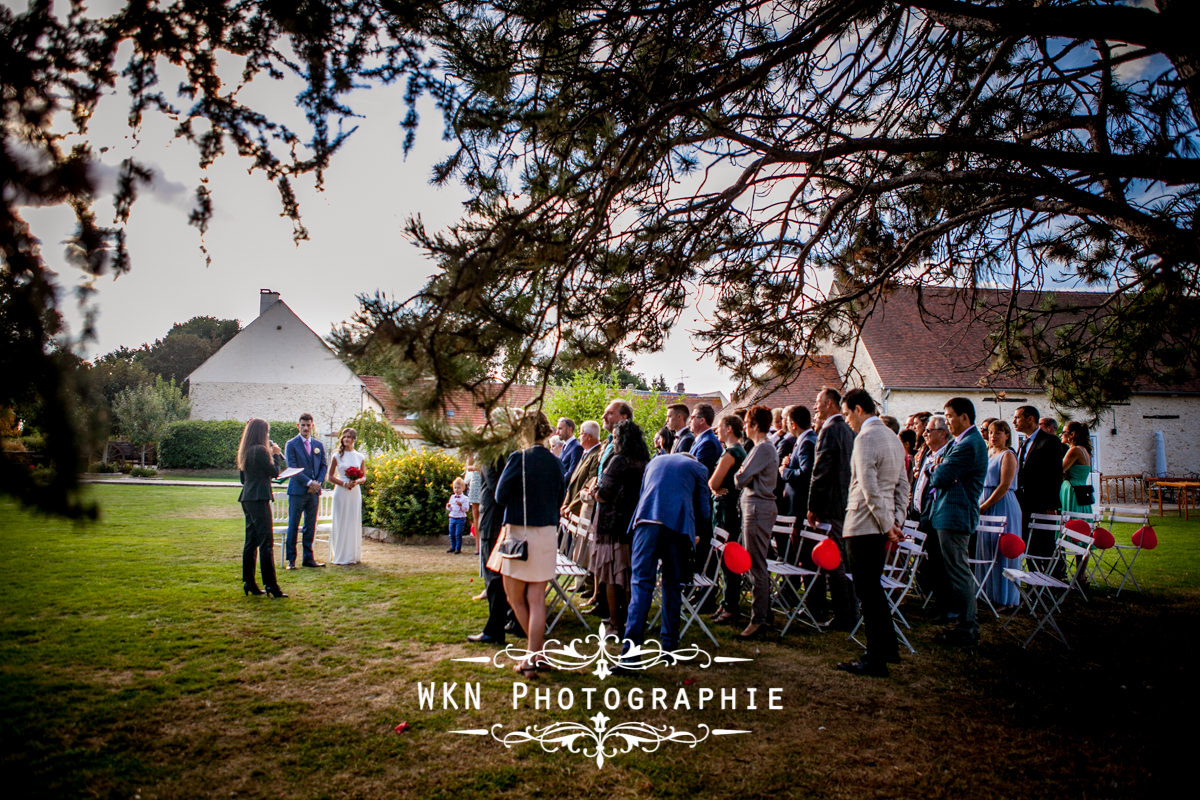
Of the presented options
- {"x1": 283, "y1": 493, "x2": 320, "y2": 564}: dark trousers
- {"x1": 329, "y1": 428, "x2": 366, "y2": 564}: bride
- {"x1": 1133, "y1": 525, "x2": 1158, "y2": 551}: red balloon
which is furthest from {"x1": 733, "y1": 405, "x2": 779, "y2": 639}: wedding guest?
{"x1": 283, "y1": 493, "x2": 320, "y2": 564}: dark trousers

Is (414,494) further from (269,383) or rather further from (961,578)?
(269,383)

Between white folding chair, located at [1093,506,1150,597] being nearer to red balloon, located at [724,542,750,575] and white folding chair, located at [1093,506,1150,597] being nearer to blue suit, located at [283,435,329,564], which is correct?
red balloon, located at [724,542,750,575]

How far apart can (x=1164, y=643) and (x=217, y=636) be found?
860 cm

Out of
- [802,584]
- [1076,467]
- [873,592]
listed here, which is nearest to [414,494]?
[802,584]

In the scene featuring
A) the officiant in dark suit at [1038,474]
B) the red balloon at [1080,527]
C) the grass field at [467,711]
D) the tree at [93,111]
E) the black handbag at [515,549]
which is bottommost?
the grass field at [467,711]

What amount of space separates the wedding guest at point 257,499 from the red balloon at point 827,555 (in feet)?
18.4

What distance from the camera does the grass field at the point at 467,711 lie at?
3.05 meters

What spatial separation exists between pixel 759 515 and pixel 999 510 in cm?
333

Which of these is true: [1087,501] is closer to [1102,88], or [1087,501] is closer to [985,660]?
[985,660]

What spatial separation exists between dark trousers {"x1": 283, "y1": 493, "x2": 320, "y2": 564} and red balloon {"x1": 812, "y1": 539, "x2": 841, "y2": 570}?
6.97 metres

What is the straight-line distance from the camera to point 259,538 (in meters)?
6.54

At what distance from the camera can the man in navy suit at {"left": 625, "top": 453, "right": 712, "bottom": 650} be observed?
192 inches

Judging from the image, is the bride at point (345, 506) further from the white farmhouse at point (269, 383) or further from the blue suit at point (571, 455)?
the white farmhouse at point (269, 383)

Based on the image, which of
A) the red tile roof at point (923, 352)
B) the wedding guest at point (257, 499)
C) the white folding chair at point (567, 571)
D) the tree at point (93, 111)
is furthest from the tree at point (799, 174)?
the red tile roof at point (923, 352)
